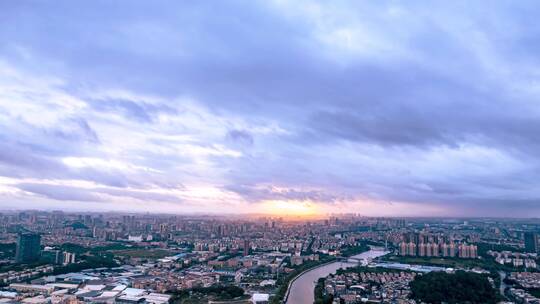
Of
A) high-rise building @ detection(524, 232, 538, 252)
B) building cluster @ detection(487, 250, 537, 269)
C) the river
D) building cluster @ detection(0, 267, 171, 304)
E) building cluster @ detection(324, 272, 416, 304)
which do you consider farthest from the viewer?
high-rise building @ detection(524, 232, 538, 252)

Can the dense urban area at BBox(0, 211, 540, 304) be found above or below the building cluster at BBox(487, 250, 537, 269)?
below

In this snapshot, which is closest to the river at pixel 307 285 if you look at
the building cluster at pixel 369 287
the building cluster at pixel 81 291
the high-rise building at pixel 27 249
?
the building cluster at pixel 369 287

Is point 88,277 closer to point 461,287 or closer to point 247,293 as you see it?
point 247,293

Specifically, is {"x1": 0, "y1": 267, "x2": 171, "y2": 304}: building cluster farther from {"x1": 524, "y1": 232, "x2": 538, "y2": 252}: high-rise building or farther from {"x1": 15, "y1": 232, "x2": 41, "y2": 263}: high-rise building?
{"x1": 524, "y1": 232, "x2": 538, "y2": 252}: high-rise building

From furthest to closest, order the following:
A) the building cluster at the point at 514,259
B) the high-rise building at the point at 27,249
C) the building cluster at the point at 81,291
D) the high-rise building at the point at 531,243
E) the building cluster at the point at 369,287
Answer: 1. the high-rise building at the point at 531,243
2. the building cluster at the point at 514,259
3. the high-rise building at the point at 27,249
4. the building cluster at the point at 369,287
5. the building cluster at the point at 81,291

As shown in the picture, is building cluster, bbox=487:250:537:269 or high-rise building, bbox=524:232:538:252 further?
high-rise building, bbox=524:232:538:252

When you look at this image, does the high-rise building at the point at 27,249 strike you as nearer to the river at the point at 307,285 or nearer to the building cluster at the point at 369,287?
the river at the point at 307,285

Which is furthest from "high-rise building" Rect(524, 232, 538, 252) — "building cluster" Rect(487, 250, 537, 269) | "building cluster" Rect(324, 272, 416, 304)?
"building cluster" Rect(324, 272, 416, 304)

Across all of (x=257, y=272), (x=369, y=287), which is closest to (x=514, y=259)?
(x=369, y=287)
